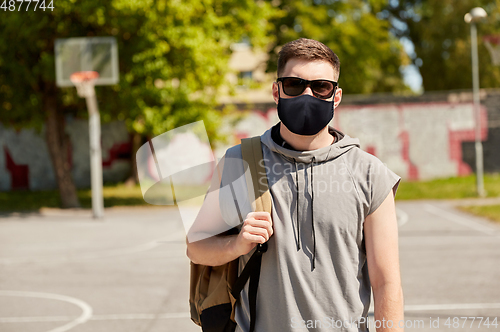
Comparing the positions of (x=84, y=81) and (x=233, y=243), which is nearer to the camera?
(x=233, y=243)

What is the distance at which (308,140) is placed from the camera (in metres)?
2.13

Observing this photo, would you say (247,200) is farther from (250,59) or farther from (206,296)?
(250,59)

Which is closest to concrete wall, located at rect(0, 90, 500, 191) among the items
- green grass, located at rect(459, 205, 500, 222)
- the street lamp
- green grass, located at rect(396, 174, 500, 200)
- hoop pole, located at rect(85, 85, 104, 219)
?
green grass, located at rect(396, 174, 500, 200)

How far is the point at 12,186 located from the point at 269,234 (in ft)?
76.7

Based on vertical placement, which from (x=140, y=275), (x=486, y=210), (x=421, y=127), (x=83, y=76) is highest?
(x=83, y=76)

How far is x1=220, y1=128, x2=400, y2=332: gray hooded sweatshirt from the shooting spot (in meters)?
1.99

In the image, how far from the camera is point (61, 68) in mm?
14477

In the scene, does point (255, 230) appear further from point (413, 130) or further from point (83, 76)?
point (413, 130)

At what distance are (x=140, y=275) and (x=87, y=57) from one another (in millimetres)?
8579

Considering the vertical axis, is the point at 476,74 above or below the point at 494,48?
below

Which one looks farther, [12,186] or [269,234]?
[12,186]

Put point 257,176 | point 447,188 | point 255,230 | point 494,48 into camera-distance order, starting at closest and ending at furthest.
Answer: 1. point 255,230
2. point 257,176
3. point 494,48
4. point 447,188

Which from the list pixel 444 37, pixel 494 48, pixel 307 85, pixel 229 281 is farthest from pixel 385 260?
pixel 444 37

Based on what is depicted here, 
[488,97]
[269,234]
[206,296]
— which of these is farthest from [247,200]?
[488,97]
